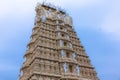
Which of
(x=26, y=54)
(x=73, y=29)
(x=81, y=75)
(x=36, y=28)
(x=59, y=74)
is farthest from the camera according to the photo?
(x=73, y=29)

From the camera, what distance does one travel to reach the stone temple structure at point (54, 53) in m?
38.2

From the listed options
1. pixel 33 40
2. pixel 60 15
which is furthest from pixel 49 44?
pixel 60 15

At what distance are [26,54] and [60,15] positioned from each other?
13728 millimetres

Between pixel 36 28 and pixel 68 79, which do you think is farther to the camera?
pixel 36 28

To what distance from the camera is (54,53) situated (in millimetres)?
41719

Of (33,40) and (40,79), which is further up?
(33,40)

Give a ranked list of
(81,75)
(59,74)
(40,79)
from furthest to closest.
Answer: (81,75) < (59,74) < (40,79)

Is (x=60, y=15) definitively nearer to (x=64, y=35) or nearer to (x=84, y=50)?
(x=64, y=35)

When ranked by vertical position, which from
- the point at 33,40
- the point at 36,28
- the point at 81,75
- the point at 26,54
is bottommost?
the point at 81,75

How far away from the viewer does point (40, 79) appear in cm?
3606

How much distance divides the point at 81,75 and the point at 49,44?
347 inches

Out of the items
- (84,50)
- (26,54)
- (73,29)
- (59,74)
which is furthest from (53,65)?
(73,29)

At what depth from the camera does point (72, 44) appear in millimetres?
46688

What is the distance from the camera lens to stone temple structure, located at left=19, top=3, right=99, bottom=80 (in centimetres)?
3819
